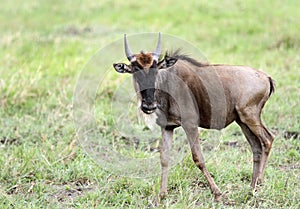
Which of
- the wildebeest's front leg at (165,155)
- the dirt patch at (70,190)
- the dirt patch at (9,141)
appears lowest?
the dirt patch at (70,190)

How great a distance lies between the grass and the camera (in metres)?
5.32

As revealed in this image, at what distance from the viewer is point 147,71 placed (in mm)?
4914

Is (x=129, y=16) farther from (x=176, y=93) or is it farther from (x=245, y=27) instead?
(x=176, y=93)

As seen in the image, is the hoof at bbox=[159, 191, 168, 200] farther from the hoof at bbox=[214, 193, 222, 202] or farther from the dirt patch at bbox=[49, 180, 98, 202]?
the dirt patch at bbox=[49, 180, 98, 202]

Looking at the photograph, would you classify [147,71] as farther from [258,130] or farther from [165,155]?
[258,130]

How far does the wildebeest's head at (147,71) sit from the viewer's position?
4.87 m

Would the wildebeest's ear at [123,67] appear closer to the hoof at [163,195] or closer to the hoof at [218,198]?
the hoof at [163,195]

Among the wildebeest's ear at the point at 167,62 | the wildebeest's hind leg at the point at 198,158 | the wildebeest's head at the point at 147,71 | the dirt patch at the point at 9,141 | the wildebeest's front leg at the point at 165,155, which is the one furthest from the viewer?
the dirt patch at the point at 9,141

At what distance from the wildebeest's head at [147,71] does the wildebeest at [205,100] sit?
0.15 ft

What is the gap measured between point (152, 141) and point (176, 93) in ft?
5.86

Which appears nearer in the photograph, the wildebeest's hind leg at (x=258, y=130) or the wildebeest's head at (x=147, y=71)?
the wildebeest's head at (x=147, y=71)

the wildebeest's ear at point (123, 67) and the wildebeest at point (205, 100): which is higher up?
the wildebeest's ear at point (123, 67)

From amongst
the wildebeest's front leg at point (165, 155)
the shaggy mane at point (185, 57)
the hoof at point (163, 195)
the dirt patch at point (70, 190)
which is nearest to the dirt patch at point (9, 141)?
the dirt patch at point (70, 190)

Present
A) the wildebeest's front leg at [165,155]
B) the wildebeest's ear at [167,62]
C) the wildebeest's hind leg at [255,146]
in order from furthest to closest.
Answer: the wildebeest's hind leg at [255,146]
the wildebeest's front leg at [165,155]
the wildebeest's ear at [167,62]
